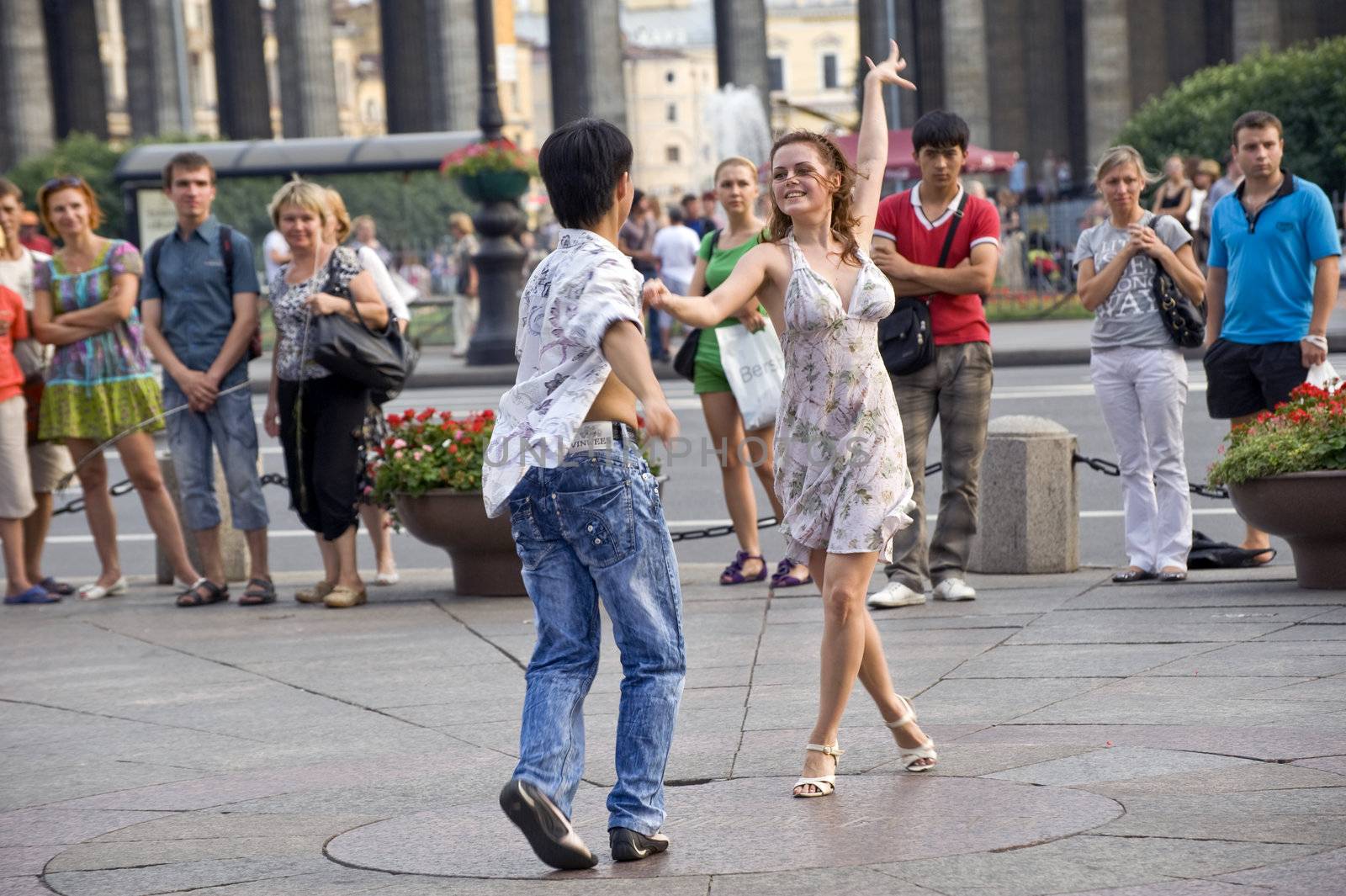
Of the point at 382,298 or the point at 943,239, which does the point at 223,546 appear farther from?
the point at 943,239

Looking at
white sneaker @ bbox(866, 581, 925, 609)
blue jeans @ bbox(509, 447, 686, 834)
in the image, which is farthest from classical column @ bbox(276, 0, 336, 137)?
blue jeans @ bbox(509, 447, 686, 834)

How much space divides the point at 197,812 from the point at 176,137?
4128cm

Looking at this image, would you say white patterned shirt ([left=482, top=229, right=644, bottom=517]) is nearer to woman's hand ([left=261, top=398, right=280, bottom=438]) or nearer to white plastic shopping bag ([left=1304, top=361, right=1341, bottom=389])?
woman's hand ([left=261, top=398, right=280, bottom=438])

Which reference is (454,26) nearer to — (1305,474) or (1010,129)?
(1010,129)

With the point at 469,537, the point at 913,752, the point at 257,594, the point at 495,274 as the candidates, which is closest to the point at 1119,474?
the point at 469,537

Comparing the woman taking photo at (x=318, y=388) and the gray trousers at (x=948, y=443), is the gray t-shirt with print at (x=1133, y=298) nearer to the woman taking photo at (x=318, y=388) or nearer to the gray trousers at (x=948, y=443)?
the gray trousers at (x=948, y=443)

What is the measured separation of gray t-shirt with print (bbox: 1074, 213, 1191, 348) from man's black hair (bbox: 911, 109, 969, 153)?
1.00 m

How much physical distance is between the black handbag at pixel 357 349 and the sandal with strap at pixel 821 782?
4.30 m

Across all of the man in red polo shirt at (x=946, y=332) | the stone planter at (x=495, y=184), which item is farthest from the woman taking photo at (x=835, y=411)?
the stone planter at (x=495, y=184)

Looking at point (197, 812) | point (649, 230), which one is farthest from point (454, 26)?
point (197, 812)

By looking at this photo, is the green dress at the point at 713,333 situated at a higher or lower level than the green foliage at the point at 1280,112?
lower

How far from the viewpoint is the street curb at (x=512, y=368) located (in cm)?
2234

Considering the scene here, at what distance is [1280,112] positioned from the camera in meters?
30.8

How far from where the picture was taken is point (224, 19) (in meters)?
59.3
